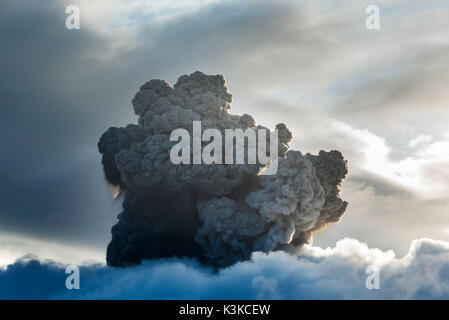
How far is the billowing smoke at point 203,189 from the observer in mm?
61406

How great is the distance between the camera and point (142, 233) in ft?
220

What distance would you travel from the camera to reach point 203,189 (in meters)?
64.0
